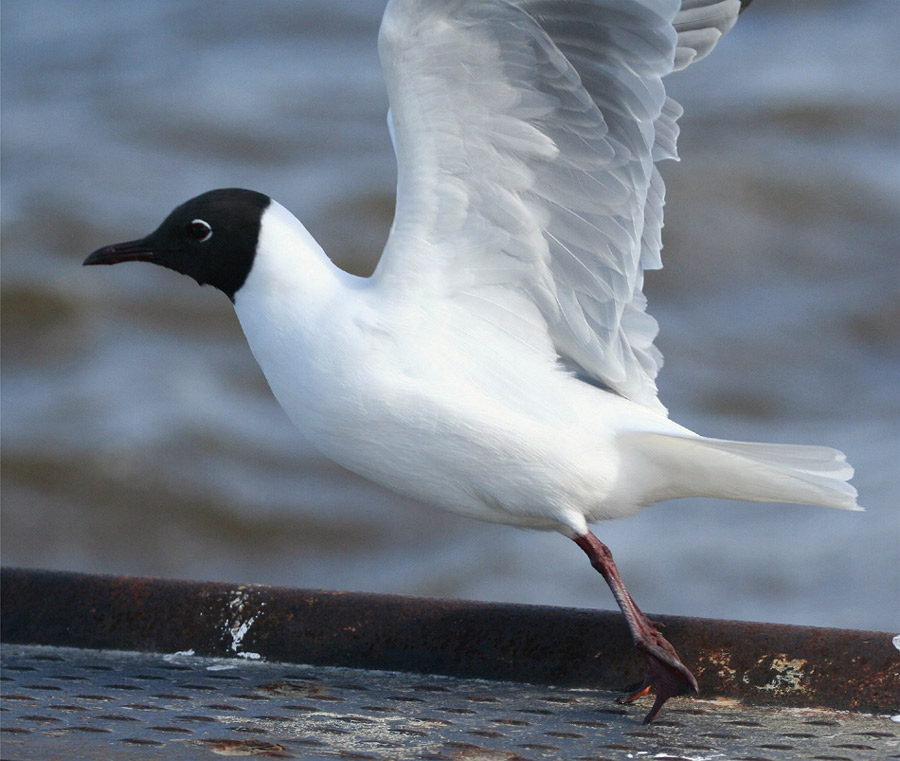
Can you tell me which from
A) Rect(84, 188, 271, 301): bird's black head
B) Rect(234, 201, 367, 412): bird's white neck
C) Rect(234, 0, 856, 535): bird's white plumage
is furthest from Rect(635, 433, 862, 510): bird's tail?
Rect(84, 188, 271, 301): bird's black head

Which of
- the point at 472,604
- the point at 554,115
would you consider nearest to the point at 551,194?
the point at 554,115

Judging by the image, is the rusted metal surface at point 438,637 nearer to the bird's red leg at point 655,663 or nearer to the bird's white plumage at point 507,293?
the bird's red leg at point 655,663

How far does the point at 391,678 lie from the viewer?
193cm

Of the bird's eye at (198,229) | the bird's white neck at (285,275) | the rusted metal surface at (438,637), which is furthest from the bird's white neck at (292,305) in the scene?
the rusted metal surface at (438,637)

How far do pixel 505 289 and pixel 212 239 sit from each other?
475 mm

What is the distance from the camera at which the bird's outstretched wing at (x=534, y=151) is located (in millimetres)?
1826

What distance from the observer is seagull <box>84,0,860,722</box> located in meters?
1.86

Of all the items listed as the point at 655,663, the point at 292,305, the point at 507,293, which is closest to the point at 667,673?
the point at 655,663

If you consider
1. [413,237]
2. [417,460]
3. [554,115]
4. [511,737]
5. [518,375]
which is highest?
[554,115]

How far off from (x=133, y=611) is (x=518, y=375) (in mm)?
710

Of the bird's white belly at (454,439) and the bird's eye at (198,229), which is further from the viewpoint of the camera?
the bird's eye at (198,229)

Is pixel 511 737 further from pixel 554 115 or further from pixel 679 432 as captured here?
pixel 554 115

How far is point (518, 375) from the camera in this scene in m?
1.99

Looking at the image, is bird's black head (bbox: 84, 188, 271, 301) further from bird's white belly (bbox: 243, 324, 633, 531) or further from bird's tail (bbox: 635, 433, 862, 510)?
bird's tail (bbox: 635, 433, 862, 510)
